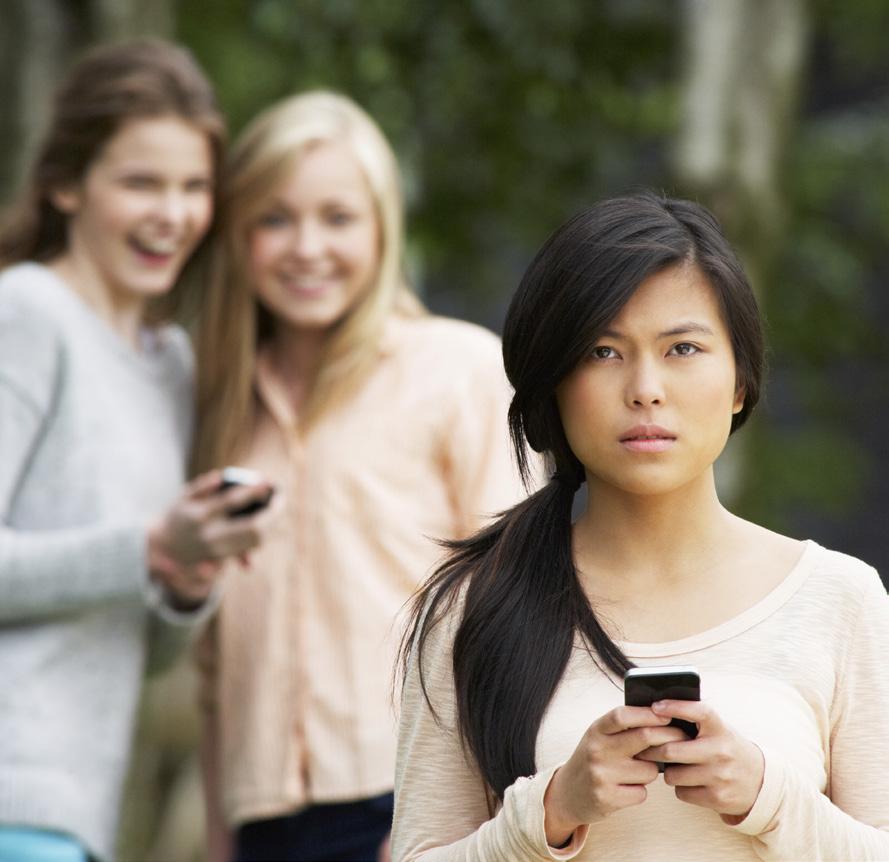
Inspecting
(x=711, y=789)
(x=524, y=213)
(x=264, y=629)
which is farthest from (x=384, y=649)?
(x=524, y=213)

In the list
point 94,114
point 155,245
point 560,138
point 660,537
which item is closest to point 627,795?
point 660,537

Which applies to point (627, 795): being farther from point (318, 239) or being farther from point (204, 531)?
point (318, 239)

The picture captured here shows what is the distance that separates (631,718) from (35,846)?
1.70 m

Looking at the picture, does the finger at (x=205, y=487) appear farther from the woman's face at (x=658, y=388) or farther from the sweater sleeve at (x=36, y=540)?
the woman's face at (x=658, y=388)

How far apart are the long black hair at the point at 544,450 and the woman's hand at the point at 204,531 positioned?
3.46 ft

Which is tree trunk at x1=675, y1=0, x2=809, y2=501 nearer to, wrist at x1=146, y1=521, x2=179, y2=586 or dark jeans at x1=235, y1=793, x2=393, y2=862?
dark jeans at x1=235, y1=793, x2=393, y2=862

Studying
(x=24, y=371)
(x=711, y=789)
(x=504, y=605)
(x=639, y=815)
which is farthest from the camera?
(x=24, y=371)

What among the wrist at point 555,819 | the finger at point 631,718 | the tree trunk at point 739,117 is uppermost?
the tree trunk at point 739,117

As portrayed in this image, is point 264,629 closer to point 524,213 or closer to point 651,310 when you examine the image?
point 651,310

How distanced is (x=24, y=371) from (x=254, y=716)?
2.61 ft

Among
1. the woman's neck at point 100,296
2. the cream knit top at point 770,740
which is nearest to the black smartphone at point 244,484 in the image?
the woman's neck at point 100,296

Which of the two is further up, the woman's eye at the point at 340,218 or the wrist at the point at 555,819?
the woman's eye at the point at 340,218

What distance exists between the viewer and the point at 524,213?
7.27 meters

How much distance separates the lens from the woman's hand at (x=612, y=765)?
1.74m
